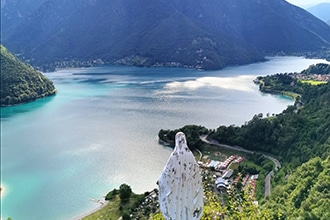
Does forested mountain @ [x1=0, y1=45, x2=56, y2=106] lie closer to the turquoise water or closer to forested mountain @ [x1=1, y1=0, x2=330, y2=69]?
the turquoise water

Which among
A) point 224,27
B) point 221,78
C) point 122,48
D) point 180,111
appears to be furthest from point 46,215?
point 224,27

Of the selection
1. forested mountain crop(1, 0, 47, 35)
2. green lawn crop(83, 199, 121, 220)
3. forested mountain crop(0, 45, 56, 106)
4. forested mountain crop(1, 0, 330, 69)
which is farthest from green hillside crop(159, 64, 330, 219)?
forested mountain crop(1, 0, 47, 35)

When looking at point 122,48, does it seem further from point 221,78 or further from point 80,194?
point 80,194

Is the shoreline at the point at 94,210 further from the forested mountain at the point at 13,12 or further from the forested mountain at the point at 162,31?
the forested mountain at the point at 13,12

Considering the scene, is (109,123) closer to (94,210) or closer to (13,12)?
(94,210)

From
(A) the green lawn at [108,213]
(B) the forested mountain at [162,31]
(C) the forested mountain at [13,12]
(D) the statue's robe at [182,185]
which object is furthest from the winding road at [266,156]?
(C) the forested mountain at [13,12]

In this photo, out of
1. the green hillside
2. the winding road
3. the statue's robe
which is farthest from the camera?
the winding road
